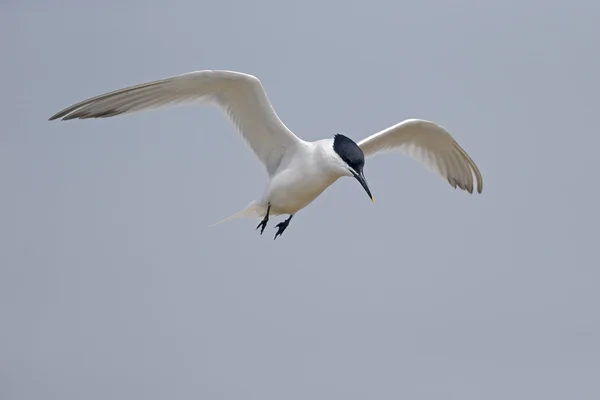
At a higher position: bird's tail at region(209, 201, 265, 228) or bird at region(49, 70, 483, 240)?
bird at region(49, 70, 483, 240)

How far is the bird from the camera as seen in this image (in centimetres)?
1303

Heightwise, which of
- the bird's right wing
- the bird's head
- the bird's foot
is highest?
the bird's right wing

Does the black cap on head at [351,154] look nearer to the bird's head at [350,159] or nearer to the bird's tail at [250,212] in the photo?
the bird's head at [350,159]

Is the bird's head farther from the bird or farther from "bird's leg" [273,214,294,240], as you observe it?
"bird's leg" [273,214,294,240]

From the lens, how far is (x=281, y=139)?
1384 centimetres

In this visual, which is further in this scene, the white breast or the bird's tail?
the bird's tail

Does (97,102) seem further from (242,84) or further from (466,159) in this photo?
(466,159)

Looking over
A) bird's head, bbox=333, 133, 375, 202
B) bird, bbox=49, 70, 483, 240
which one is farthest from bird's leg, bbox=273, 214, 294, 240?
bird's head, bbox=333, 133, 375, 202

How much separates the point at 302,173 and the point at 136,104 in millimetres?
1941

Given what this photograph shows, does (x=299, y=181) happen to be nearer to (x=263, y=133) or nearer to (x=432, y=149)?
(x=263, y=133)

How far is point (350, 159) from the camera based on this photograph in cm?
1273

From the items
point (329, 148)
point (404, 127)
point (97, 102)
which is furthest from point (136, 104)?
point (404, 127)

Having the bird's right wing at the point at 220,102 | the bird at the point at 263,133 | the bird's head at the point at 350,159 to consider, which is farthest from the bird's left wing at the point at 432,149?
the bird's head at the point at 350,159

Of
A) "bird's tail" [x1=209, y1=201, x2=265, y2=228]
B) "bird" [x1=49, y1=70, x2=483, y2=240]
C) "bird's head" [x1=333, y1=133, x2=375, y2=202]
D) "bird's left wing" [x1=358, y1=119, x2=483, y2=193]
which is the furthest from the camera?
"bird's left wing" [x1=358, y1=119, x2=483, y2=193]
